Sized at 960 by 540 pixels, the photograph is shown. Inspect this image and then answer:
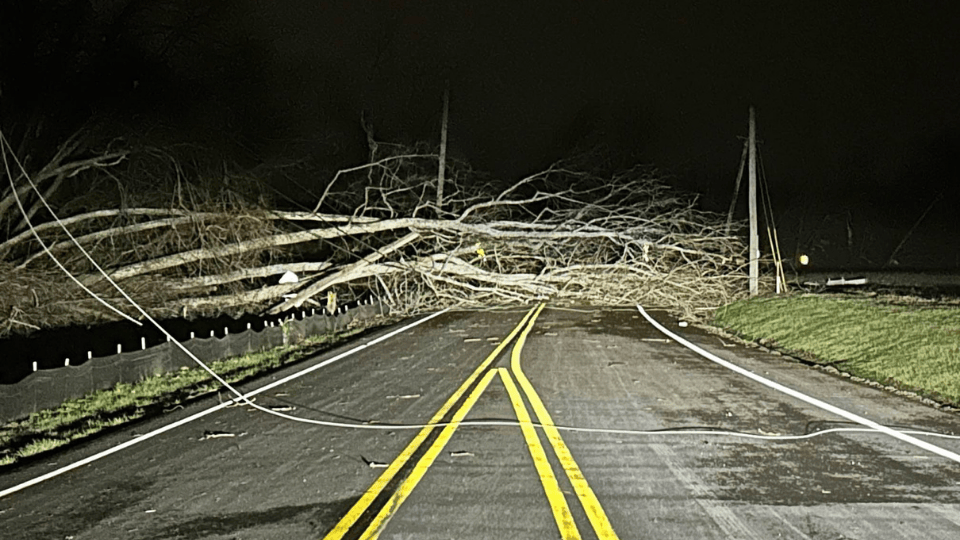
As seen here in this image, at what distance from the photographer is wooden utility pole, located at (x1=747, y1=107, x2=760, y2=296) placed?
2378 cm

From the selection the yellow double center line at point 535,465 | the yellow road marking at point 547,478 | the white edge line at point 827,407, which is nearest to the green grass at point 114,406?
the yellow double center line at point 535,465

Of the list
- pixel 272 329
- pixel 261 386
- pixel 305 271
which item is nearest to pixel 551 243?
pixel 305 271

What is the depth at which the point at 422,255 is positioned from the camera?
2253 centimetres

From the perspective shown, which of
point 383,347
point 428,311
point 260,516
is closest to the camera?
point 260,516

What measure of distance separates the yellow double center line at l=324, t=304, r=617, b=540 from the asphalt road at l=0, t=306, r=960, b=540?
0.02 metres

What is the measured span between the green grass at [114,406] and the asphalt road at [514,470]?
1.81 feet

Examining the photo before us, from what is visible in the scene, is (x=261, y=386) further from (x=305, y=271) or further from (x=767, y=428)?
(x=305, y=271)

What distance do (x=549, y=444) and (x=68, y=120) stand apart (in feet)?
58.6

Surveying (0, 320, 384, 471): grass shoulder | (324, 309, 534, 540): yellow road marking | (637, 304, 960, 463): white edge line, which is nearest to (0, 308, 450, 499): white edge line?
(0, 320, 384, 471): grass shoulder

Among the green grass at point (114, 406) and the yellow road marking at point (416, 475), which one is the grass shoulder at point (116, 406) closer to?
the green grass at point (114, 406)

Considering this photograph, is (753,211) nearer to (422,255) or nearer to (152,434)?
(422,255)

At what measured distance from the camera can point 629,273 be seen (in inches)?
832

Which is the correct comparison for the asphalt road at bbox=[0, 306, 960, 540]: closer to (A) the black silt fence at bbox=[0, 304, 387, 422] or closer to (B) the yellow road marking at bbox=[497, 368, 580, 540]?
(B) the yellow road marking at bbox=[497, 368, 580, 540]

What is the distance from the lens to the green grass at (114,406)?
801 centimetres
